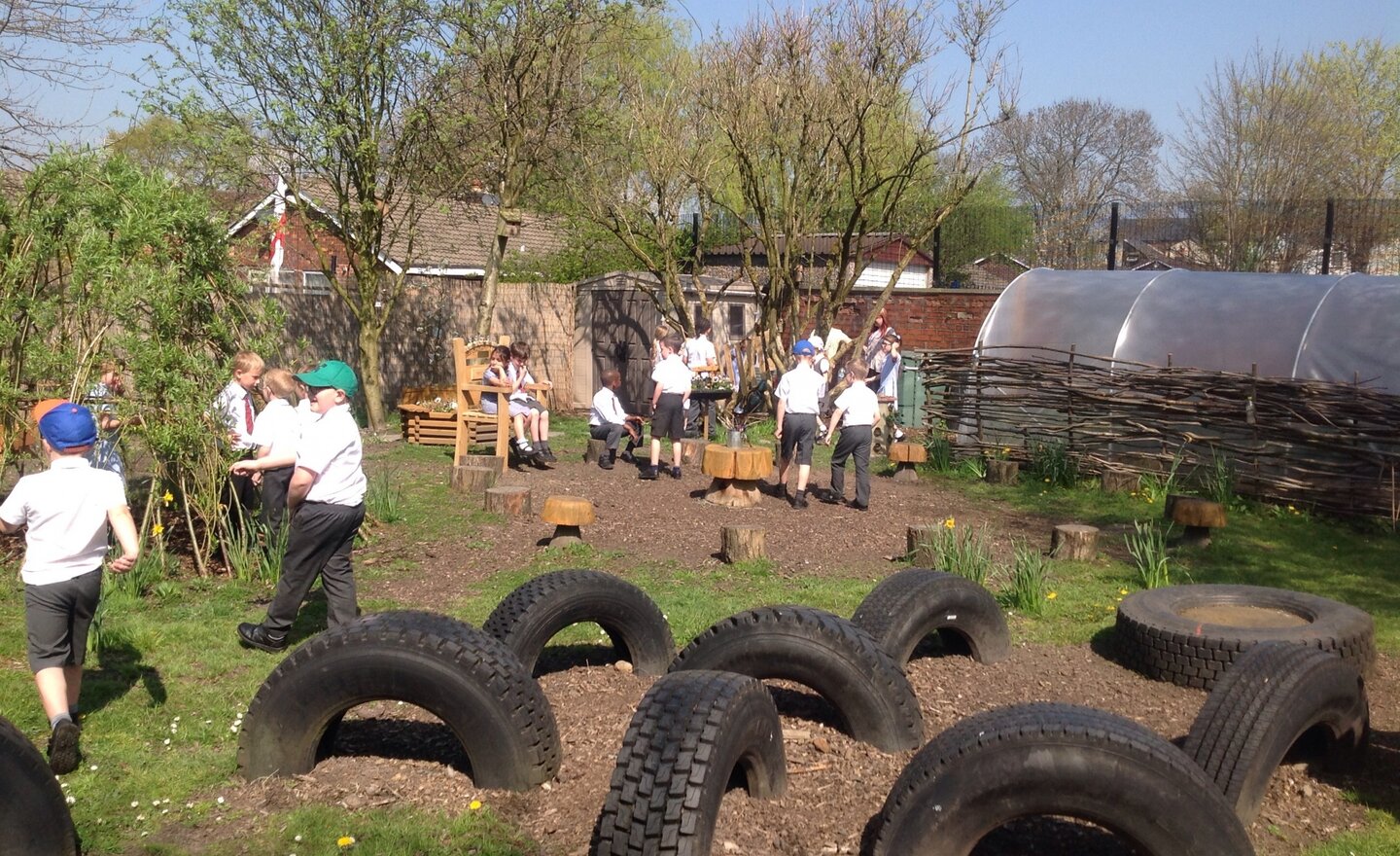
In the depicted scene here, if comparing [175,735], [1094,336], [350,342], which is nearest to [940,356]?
[1094,336]

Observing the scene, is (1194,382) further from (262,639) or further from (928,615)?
(262,639)

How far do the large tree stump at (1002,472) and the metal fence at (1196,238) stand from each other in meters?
7.93

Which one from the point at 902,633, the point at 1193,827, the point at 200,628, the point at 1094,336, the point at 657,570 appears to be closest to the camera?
the point at 1193,827

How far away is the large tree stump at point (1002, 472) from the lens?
1398 centimetres

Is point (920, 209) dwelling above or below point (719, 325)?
above

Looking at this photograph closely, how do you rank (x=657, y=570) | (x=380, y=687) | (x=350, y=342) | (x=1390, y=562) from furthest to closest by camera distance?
(x=350, y=342), (x=1390, y=562), (x=657, y=570), (x=380, y=687)

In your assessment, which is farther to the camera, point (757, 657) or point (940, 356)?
point (940, 356)

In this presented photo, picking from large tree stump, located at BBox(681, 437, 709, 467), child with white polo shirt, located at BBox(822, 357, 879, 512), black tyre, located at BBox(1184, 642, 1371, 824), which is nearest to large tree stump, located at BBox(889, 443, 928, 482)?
child with white polo shirt, located at BBox(822, 357, 879, 512)

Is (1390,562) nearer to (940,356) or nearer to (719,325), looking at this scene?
(940,356)

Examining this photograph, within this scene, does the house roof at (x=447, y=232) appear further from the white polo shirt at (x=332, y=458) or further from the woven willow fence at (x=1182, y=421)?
the woven willow fence at (x=1182, y=421)

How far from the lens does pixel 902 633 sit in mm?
6168

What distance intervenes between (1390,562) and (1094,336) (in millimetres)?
5177

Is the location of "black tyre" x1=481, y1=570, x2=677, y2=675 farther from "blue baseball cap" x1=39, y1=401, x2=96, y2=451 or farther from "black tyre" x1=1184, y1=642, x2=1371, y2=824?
"black tyre" x1=1184, y1=642, x2=1371, y2=824

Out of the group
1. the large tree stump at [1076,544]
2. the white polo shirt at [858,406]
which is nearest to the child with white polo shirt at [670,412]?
the white polo shirt at [858,406]
